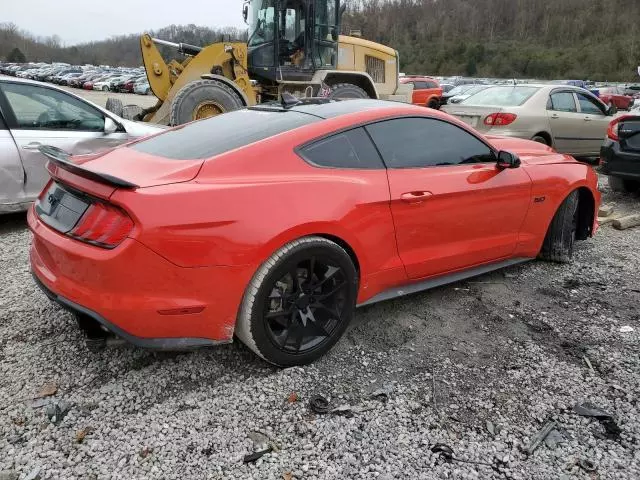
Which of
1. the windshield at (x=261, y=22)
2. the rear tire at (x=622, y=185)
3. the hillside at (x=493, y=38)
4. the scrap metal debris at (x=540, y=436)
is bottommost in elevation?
the scrap metal debris at (x=540, y=436)

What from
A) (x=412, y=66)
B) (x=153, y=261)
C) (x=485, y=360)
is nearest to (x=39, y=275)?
(x=153, y=261)

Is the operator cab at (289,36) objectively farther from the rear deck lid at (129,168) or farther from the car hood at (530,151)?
the rear deck lid at (129,168)

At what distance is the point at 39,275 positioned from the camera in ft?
8.96

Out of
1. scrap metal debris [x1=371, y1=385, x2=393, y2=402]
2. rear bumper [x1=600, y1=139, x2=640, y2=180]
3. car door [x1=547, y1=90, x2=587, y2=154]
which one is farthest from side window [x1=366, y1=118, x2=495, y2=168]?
car door [x1=547, y1=90, x2=587, y2=154]

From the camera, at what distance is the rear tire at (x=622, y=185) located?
23.4 ft

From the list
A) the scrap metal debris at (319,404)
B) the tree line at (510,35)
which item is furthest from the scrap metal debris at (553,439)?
the tree line at (510,35)

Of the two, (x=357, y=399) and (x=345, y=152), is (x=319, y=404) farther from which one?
(x=345, y=152)

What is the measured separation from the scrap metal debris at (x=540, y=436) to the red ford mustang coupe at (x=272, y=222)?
113 cm

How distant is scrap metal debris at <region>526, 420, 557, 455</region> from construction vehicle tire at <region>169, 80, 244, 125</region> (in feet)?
23.3

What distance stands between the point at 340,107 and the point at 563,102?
671 cm

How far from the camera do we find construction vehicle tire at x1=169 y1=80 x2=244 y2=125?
8352mm

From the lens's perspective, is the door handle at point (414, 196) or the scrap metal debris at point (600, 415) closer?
the scrap metal debris at point (600, 415)

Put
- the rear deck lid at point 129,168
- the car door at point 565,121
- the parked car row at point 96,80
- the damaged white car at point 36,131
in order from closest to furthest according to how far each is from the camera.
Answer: the rear deck lid at point 129,168 → the damaged white car at point 36,131 → the car door at point 565,121 → the parked car row at point 96,80

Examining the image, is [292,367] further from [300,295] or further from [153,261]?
[153,261]
